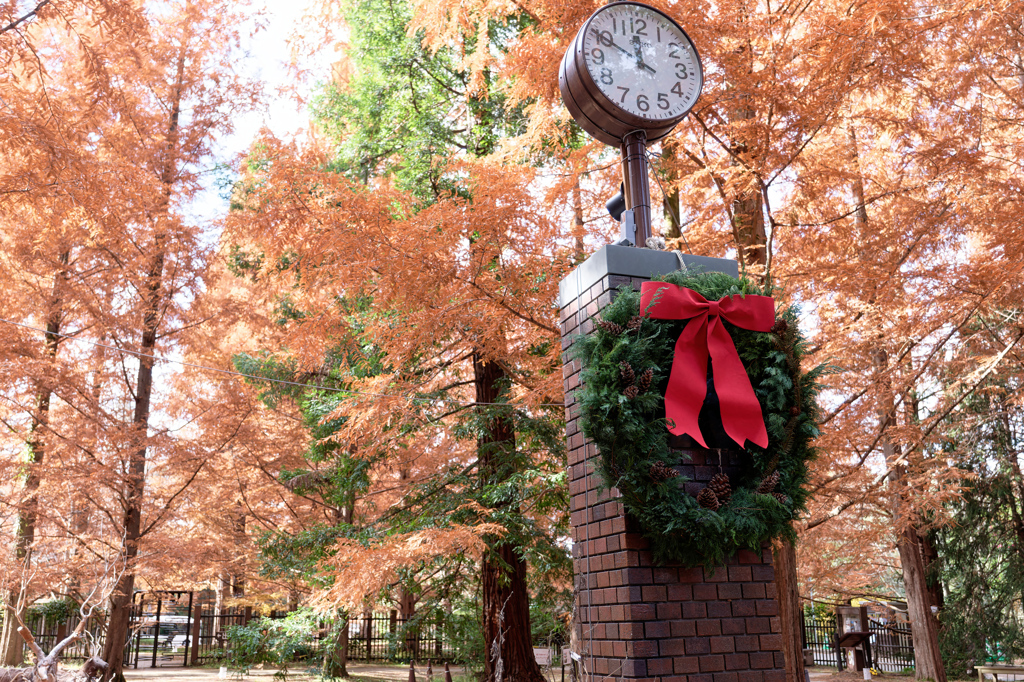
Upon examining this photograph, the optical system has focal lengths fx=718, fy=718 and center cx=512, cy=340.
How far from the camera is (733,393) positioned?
2898 millimetres

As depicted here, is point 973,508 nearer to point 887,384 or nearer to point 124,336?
point 887,384

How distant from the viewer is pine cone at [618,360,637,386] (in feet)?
9.21

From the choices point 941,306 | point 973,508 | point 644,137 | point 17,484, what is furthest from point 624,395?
point 973,508

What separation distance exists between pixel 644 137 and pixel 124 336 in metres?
8.97

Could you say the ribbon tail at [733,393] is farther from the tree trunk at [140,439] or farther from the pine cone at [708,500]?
the tree trunk at [140,439]

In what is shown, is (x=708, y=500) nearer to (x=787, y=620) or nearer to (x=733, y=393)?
(x=733, y=393)

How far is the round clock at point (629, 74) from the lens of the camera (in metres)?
3.38

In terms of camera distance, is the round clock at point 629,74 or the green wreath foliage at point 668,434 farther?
the round clock at point 629,74

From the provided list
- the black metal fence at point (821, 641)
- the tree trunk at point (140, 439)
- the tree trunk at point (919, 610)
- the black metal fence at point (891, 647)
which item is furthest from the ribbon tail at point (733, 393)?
the black metal fence at point (821, 641)

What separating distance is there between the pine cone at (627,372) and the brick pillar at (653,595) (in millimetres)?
356

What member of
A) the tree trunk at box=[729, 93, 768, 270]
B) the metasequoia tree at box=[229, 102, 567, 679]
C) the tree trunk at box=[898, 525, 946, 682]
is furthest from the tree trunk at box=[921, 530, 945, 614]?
the metasequoia tree at box=[229, 102, 567, 679]

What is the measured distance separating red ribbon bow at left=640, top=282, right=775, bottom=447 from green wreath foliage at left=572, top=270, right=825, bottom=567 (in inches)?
1.8

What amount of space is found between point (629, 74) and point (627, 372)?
155 centimetres

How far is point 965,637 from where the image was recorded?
14.7 m
